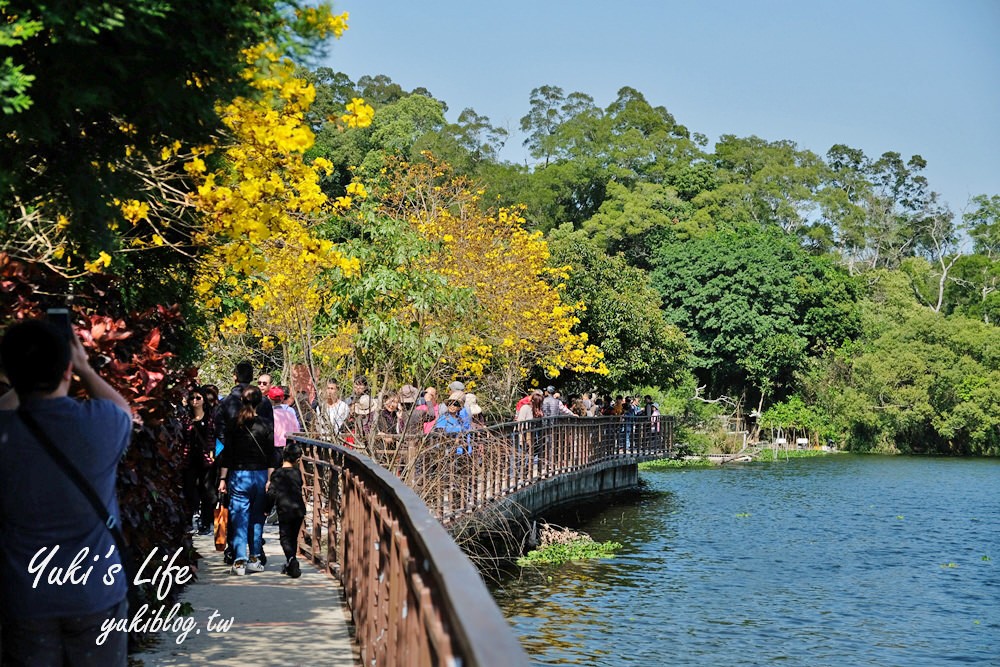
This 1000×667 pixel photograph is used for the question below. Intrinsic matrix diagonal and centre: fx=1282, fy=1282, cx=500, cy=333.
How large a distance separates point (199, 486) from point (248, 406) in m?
2.98

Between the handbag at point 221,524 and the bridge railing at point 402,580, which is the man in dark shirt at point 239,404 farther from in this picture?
the handbag at point 221,524

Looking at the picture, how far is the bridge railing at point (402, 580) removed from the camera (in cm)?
286

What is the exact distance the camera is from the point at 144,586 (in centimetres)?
855

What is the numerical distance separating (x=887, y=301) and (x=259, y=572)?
225 ft

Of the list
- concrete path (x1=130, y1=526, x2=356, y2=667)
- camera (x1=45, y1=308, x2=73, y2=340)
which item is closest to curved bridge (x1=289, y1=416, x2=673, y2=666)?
concrete path (x1=130, y1=526, x2=356, y2=667)

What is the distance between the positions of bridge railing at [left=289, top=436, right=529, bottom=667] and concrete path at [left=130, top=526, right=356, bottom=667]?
0.18m

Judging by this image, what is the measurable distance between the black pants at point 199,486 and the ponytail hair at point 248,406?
86.6 inches

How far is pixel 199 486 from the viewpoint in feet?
44.0

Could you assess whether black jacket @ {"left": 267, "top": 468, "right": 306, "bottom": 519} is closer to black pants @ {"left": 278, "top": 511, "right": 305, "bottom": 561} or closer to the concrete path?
black pants @ {"left": 278, "top": 511, "right": 305, "bottom": 561}

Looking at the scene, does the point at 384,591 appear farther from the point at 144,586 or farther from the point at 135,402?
the point at 144,586

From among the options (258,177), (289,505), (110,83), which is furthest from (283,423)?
(110,83)

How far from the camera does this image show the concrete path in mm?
7426

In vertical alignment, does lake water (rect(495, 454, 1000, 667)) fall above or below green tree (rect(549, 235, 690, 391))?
below

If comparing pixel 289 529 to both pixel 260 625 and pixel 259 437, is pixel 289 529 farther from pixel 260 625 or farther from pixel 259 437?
pixel 260 625
